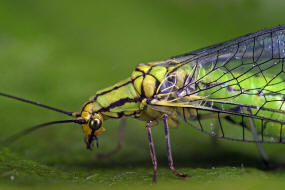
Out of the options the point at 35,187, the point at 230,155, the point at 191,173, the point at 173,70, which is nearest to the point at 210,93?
the point at 173,70

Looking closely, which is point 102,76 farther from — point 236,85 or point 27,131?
point 236,85

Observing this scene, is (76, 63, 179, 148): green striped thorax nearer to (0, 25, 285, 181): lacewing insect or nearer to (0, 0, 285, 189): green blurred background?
Result: (0, 25, 285, 181): lacewing insect

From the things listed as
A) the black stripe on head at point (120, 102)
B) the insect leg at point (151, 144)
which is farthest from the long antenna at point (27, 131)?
the insect leg at point (151, 144)

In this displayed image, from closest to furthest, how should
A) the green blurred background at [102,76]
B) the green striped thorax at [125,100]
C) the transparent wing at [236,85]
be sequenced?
the green blurred background at [102,76] → the transparent wing at [236,85] → the green striped thorax at [125,100]

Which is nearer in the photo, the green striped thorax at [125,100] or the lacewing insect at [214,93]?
the lacewing insect at [214,93]

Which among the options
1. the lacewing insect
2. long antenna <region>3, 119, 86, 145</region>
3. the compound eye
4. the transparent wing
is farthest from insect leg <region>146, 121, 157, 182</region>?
long antenna <region>3, 119, 86, 145</region>

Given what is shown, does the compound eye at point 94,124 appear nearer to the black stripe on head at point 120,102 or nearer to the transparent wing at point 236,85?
the black stripe on head at point 120,102
